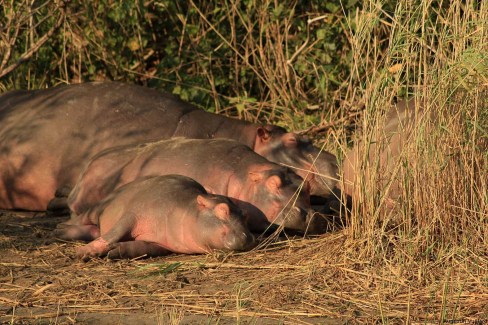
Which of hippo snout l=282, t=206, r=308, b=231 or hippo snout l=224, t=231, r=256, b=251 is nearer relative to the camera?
hippo snout l=224, t=231, r=256, b=251

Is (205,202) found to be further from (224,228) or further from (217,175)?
(217,175)

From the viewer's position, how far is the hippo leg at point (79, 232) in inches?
236

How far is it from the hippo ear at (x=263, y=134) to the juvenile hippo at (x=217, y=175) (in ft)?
1.66

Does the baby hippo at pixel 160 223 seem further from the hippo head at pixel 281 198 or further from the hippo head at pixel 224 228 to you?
Result: the hippo head at pixel 281 198

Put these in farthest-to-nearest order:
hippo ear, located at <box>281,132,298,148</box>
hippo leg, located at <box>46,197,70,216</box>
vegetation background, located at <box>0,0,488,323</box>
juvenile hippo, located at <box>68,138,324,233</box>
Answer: hippo ear, located at <box>281,132,298,148</box> < hippo leg, located at <box>46,197,70,216</box> < juvenile hippo, located at <box>68,138,324,233</box> < vegetation background, located at <box>0,0,488,323</box>

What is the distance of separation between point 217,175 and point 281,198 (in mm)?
492

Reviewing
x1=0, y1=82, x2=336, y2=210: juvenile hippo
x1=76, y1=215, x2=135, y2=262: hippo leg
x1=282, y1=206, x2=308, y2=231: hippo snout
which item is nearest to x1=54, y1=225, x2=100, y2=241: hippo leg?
x1=76, y1=215, x2=135, y2=262: hippo leg

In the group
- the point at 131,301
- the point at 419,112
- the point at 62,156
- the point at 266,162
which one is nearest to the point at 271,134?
the point at 266,162

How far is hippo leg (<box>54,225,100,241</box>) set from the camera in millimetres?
5988

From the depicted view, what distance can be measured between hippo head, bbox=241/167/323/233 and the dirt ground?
0.68 feet

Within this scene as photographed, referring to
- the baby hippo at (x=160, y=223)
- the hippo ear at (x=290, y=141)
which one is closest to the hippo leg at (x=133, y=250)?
the baby hippo at (x=160, y=223)

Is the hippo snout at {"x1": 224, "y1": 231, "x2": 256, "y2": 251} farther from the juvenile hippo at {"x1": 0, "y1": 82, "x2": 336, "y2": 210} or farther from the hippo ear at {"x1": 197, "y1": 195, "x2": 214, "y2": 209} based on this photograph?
the juvenile hippo at {"x1": 0, "y1": 82, "x2": 336, "y2": 210}

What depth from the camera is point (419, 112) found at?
5273 millimetres

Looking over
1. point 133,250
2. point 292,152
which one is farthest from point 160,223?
point 292,152
